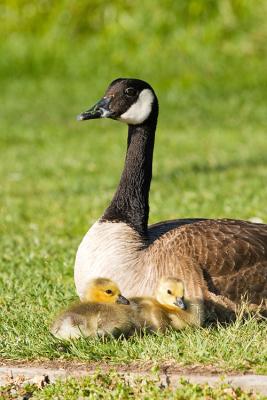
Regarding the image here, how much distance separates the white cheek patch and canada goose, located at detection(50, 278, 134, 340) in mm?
1654

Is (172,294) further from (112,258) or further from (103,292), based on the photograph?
(112,258)

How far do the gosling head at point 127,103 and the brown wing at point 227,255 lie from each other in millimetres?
947

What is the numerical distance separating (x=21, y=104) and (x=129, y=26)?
4363 millimetres

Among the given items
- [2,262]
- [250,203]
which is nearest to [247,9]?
[250,203]

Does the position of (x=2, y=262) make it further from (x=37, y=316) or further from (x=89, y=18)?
(x=89, y=18)

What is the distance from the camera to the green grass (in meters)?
4.58

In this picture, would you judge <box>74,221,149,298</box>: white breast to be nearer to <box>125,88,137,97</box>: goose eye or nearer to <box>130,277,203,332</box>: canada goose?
<box>130,277,203,332</box>: canada goose

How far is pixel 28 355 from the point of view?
5.29 m

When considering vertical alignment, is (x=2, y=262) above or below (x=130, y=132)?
below

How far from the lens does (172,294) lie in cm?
562

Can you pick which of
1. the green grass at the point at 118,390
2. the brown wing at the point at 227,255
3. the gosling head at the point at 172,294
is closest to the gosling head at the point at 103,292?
the gosling head at the point at 172,294

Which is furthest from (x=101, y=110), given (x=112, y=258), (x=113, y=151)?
(x=113, y=151)

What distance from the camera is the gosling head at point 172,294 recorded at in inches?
220

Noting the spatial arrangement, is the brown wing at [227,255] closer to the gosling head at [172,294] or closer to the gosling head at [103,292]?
the gosling head at [172,294]
